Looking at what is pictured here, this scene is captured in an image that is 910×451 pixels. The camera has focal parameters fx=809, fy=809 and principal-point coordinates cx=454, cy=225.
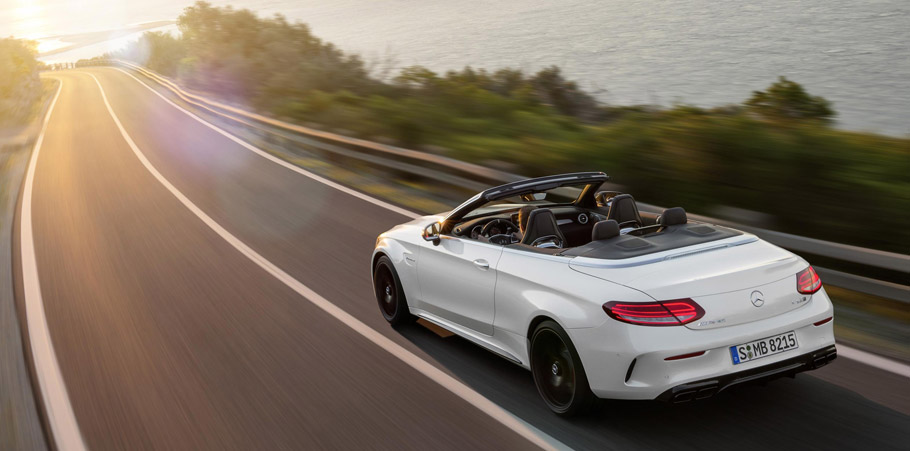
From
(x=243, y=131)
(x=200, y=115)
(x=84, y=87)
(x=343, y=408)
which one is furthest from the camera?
(x=84, y=87)

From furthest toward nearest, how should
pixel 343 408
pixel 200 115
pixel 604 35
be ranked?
pixel 200 115 < pixel 604 35 < pixel 343 408

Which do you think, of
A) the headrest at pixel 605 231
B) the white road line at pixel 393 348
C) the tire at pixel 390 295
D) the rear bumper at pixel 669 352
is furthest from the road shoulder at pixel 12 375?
the headrest at pixel 605 231

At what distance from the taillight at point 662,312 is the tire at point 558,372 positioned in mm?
488

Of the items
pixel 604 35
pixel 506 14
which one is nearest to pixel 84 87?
pixel 506 14

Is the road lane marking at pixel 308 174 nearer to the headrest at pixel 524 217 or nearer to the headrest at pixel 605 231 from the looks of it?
the headrest at pixel 524 217

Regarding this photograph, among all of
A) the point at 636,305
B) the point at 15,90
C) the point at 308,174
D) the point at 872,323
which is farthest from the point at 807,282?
the point at 15,90

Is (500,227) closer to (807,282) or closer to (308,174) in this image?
(807,282)

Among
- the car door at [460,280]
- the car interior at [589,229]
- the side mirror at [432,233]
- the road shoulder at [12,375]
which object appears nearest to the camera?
the car interior at [589,229]

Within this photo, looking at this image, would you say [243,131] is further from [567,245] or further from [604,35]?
[567,245]

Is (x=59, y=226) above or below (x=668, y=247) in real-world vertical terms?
below

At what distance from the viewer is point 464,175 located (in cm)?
1276

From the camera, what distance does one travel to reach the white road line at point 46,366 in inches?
229

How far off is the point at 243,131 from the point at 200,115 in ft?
24.3

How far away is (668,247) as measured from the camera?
4.93 meters
